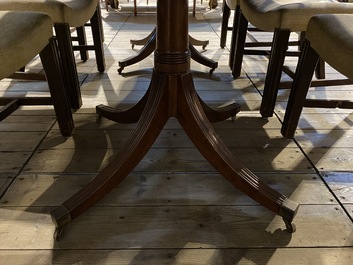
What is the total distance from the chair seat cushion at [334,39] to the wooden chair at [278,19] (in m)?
0.21

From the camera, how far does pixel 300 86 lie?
109 cm

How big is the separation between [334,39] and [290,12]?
366mm

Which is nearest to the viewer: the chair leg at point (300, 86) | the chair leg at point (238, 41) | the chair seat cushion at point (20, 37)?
the chair seat cushion at point (20, 37)

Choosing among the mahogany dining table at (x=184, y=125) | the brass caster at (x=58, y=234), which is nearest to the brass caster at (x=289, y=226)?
the mahogany dining table at (x=184, y=125)

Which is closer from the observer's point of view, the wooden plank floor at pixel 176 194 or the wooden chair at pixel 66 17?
the wooden plank floor at pixel 176 194

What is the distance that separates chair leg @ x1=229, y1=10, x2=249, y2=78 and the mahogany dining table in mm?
857

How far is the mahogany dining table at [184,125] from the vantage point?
0.81 m

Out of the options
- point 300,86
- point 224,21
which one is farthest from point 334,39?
point 224,21

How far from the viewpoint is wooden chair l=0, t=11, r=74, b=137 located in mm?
740

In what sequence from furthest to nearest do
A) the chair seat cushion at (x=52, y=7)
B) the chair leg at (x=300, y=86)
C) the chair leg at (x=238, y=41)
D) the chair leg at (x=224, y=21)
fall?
the chair leg at (x=224, y=21) < the chair leg at (x=238, y=41) < the chair seat cushion at (x=52, y=7) < the chair leg at (x=300, y=86)

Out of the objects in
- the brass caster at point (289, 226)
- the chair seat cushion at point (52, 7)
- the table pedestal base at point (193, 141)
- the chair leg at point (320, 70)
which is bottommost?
the chair leg at point (320, 70)

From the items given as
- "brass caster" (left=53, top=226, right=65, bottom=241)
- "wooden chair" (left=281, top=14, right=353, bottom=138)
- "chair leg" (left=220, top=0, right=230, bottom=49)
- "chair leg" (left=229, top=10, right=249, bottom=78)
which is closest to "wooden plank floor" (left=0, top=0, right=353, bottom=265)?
"brass caster" (left=53, top=226, right=65, bottom=241)

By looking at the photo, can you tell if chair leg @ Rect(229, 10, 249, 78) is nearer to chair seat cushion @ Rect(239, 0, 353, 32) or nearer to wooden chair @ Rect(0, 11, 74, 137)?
chair seat cushion @ Rect(239, 0, 353, 32)

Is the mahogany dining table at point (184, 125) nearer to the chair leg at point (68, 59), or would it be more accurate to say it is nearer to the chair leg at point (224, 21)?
the chair leg at point (68, 59)
